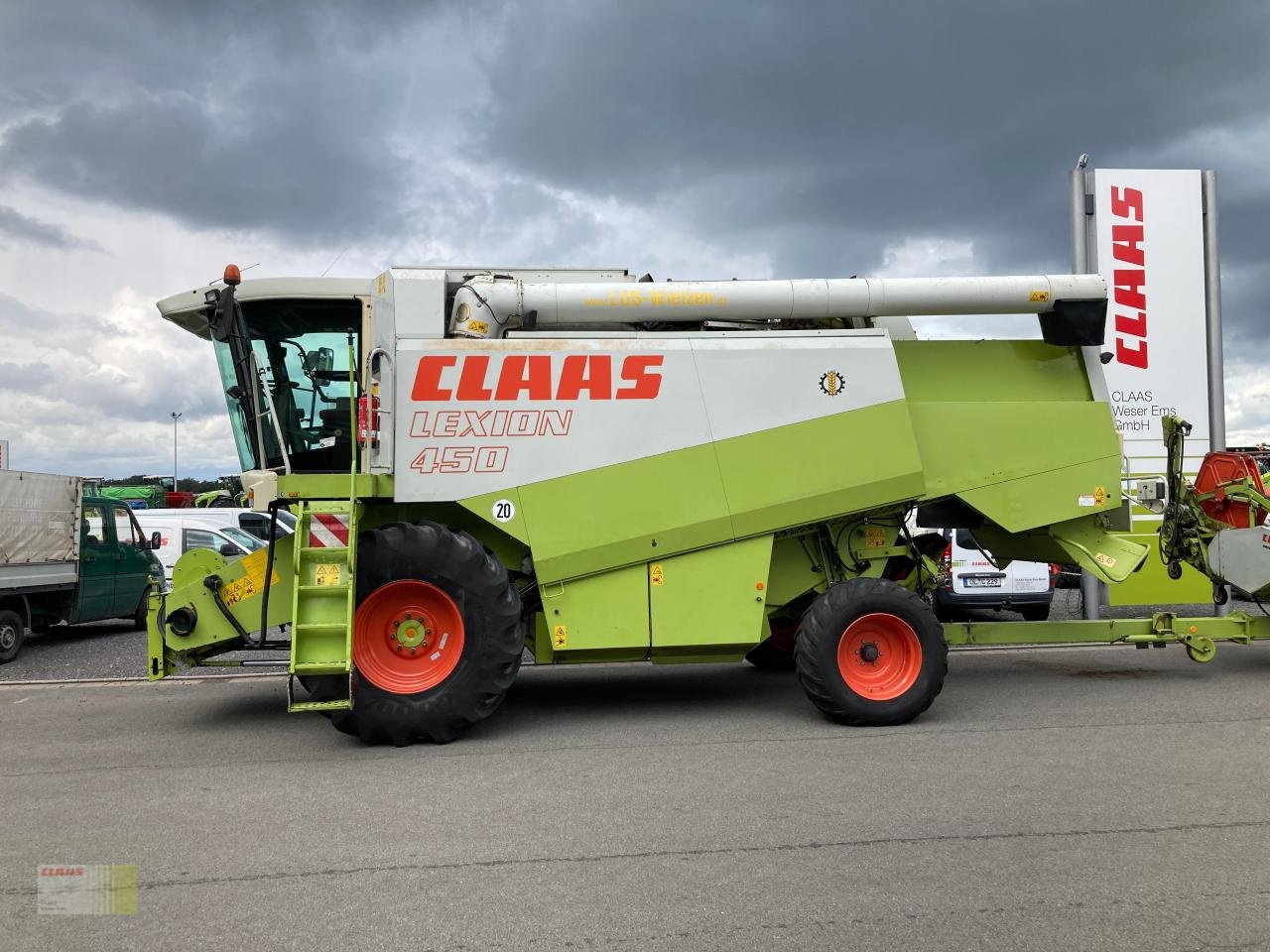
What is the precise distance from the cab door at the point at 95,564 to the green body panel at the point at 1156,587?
540 inches

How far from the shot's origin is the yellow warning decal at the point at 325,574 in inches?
273

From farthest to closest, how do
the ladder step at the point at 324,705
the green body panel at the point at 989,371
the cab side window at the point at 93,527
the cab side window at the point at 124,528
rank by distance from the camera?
the cab side window at the point at 124,528, the cab side window at the point at 93,527, the green body panel at the point at 989,371, the ladder step at the point at 324,705

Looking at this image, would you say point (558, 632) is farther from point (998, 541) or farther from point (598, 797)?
point (998, 541)

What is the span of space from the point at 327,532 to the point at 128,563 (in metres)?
10.0

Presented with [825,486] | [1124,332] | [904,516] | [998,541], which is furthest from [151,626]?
[1124,332]

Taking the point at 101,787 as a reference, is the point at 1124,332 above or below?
above

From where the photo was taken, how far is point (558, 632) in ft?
24.3

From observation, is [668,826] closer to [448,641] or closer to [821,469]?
[448,641]

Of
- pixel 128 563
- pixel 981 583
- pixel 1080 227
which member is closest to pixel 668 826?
pixel 981 583

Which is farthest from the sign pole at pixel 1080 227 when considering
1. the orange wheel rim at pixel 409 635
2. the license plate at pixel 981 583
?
the orange wheel rim at pixel 409 635

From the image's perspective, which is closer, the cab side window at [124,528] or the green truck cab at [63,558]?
the green truck cab at [63,558]

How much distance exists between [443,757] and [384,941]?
9.57 feet

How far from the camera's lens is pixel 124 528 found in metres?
15.5

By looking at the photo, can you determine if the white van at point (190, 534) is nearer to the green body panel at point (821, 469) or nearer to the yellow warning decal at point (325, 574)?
the yellow warning decal at point (325, 574)
